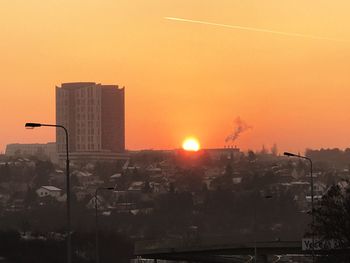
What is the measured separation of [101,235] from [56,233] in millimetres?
6508

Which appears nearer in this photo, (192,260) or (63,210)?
(192,260)

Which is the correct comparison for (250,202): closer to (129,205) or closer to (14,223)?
(129,205)

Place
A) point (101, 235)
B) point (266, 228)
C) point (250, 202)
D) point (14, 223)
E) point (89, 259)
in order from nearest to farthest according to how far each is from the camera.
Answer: point (89, 259), point (101, 235), point (14, 223), point (266, 228), point (250, 202)

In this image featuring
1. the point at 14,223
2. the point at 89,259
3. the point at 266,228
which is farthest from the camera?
the point at 266,228

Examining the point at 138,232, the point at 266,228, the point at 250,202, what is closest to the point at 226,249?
the point at 138,232

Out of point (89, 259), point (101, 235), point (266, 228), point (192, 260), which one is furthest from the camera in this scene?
point (266, 228)

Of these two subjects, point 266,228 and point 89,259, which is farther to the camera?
point 266,228

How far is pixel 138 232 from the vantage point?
6491 inches

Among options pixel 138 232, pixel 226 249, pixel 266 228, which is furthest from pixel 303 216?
pixel 226 249

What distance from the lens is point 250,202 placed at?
652ft

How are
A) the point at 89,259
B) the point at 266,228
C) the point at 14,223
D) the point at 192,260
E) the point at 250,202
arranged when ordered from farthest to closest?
1. the point at 250,202
2. the point at 266,228
3. the point at 14,223
4. the point at 192,260
5. the point at 89,259

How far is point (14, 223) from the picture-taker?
157125 millimetres

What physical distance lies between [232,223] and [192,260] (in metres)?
67.4

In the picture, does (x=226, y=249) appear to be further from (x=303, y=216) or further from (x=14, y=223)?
(x=303, y=216)
